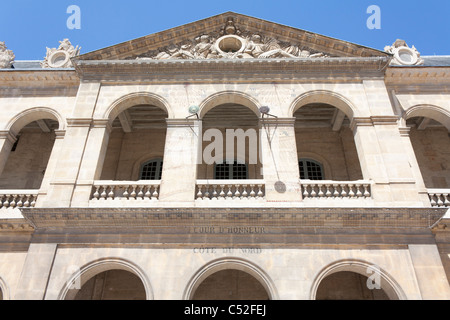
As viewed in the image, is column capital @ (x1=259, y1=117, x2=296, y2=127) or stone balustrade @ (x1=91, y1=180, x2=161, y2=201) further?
column capital @ (x1=259, y1=117, x2=296, y2=127)

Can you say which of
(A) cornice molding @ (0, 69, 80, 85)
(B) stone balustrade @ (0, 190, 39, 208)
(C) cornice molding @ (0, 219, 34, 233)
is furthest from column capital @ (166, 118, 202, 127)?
(C) cornice molding @ (0, 219, 34, 233)

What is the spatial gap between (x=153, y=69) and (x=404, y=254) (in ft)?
31.8

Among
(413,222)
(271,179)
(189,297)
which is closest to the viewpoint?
(189,297)

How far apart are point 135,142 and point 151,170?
151 centimetres

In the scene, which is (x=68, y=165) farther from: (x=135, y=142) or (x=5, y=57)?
(x=5, y=57)

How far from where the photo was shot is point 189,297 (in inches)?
324

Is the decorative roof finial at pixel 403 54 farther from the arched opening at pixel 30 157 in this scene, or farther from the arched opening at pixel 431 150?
the arched opening at pixel 30 157

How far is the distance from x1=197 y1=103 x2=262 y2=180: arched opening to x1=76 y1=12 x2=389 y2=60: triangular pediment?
238 cm

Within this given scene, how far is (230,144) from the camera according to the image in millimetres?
14055

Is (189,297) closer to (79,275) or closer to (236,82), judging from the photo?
(79,275)

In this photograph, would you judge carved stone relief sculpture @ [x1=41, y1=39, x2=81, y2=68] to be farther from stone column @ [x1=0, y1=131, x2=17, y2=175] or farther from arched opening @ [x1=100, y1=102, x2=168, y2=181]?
stone column @ [x1=0, y1=131, x2=17, y2=175]

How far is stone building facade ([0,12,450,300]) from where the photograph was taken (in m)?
8.59

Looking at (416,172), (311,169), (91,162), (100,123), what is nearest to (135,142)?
(100,123)
